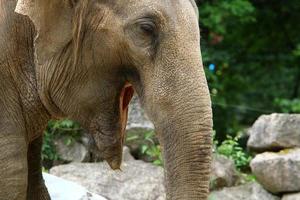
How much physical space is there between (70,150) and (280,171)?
1.81 metres

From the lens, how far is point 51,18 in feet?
11.0

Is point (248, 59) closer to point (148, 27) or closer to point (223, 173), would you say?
point (223, 173)

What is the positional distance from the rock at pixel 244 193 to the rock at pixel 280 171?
7cm

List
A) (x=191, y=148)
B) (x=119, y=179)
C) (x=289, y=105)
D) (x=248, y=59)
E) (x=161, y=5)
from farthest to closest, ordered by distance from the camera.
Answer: (x=248, y=59) → (x=289, y=105) → (x=119, y=179) → (x=161, y=5) → (x=191, y=148)

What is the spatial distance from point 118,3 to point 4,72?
698 millimetres

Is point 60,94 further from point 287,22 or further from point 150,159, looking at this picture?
point 287,22

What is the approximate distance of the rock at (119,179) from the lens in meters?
6.33

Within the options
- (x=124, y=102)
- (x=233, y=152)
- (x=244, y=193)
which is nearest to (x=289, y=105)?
(x=233, y=152)

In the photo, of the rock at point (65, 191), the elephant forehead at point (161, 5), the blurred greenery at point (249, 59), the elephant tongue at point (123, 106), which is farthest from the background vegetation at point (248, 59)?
the elephant forehead at point (161, 5)

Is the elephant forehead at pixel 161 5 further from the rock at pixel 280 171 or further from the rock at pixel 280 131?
the rock at pixel 280 131

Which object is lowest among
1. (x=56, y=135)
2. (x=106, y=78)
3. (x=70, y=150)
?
(x=70, y=150)

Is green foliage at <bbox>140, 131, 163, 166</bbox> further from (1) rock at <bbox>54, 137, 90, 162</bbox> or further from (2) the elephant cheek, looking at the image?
(2) the elephant cheek

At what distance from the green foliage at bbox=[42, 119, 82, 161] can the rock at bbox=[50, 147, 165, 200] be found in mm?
386

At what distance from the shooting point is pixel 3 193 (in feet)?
11.9
